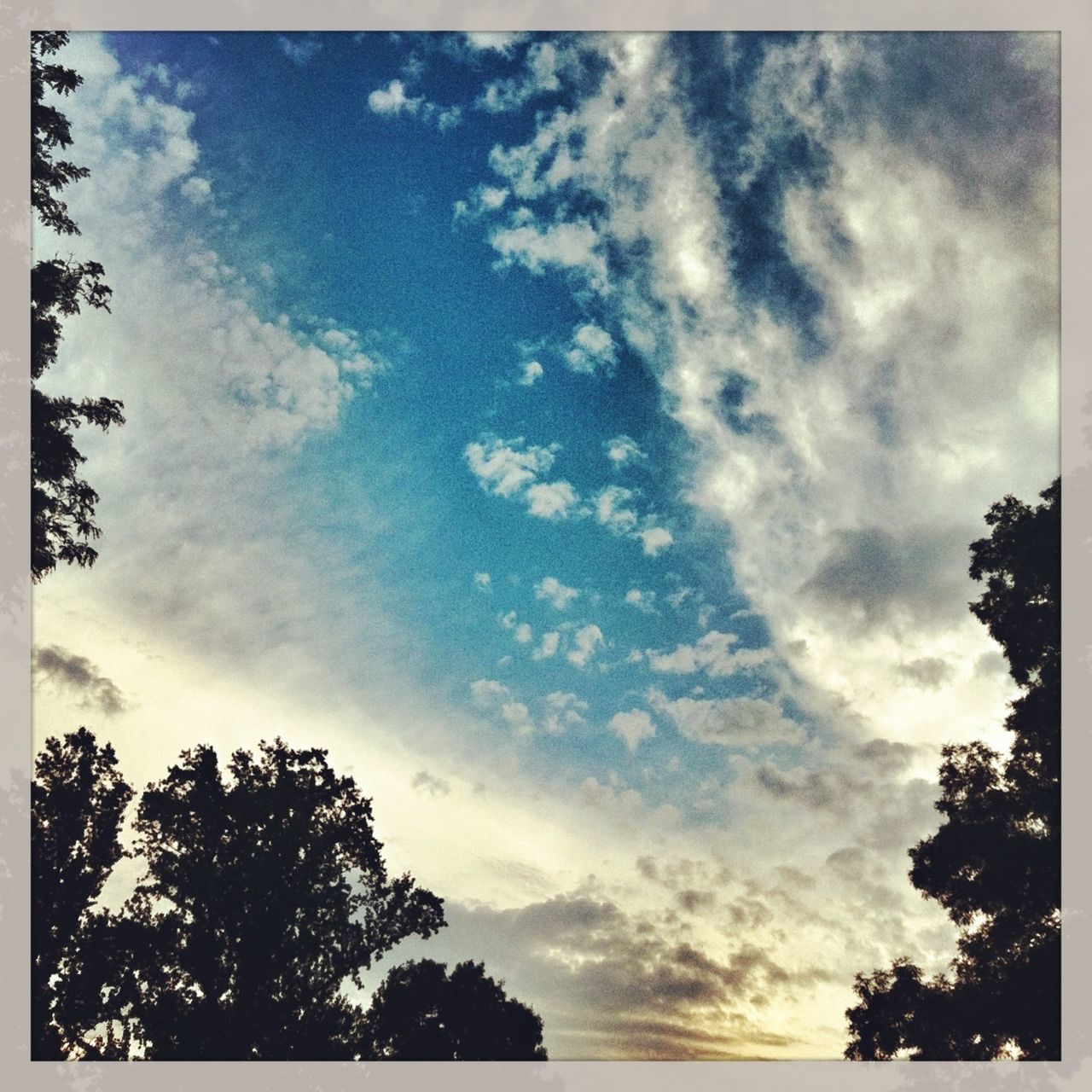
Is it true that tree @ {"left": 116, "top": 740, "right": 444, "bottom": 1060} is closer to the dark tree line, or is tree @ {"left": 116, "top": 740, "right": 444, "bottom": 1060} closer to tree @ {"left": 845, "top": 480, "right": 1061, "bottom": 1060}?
the dark tree line

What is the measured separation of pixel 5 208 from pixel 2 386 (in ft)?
11.7

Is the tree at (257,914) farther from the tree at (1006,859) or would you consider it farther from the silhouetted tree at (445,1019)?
the tree at (1006,859)

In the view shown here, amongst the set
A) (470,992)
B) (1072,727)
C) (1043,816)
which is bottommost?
(470,992)

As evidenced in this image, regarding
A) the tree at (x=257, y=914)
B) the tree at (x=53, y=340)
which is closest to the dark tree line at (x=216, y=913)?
the tree at (x=257, y=914)

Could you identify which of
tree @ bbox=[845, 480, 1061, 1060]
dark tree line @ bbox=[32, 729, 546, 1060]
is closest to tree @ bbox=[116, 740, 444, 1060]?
dark tree line @ bbox=[32, 729, 546, 1060]

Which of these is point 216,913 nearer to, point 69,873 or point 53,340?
point 69,873

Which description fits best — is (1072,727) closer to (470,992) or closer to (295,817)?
(295,817)

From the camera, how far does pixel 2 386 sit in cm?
1636

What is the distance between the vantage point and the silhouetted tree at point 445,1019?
35.6m

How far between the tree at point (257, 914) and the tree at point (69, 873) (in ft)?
3.91

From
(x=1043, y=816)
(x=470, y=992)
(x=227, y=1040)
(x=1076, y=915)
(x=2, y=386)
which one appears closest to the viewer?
(x=2, y=386)

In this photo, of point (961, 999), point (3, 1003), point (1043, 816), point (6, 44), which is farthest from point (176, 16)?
point (961, 999)

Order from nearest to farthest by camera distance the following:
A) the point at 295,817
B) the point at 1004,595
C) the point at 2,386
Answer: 1. the point at 2,386
2. the point at 1004,595
3. the point at 295,817

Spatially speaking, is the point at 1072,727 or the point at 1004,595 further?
the point at 1004,595
